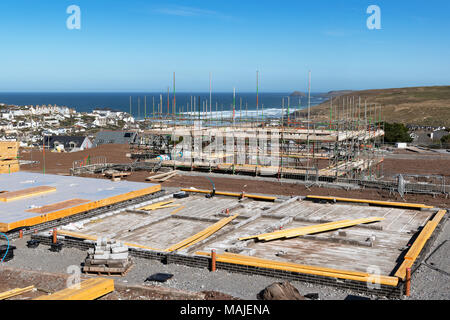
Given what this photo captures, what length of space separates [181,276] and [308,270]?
3573 millimetres

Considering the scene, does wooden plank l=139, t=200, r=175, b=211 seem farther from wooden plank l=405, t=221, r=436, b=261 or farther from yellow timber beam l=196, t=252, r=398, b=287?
wooden plank l=405, t=221, r=436, b=261

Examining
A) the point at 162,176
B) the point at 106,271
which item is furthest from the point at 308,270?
the point at 162,176

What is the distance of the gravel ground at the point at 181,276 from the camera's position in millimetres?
12070

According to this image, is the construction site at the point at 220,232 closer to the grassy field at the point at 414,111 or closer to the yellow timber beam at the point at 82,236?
the yellow timber beam at the point at 82,236

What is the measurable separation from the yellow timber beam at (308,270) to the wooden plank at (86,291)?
136 inches

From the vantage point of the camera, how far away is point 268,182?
104 ft

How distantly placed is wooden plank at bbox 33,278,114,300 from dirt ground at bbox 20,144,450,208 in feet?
56.9

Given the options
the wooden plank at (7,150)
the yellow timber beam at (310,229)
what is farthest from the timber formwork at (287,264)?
the wooden plank at (7,150)

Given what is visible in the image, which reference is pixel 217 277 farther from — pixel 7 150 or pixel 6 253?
pixel 7 150

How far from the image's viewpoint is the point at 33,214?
60.7 feet

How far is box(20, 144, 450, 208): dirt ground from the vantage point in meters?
26.7

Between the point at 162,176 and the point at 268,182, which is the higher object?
the point at 162,176
